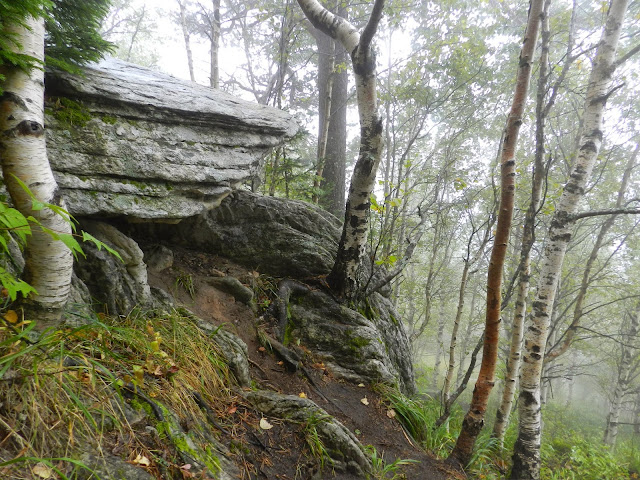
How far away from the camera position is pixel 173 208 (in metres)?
3.53

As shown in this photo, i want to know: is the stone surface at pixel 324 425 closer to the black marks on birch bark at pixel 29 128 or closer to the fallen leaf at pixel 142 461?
the fallen leaf at pixel 142 461

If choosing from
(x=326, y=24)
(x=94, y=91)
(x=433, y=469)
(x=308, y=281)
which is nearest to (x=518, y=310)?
(x=433, y=469)

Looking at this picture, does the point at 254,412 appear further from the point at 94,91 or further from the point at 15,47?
the point at 94,91

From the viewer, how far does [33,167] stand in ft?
5.58

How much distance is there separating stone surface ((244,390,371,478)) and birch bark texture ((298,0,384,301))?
211 cm

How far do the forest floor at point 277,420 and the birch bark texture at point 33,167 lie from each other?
1.67 meters

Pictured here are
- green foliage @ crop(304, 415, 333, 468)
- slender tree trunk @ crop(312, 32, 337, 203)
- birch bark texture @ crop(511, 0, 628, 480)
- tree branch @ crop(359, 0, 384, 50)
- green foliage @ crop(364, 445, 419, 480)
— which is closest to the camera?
green foliage @ crop(304, 415, 333, 468)

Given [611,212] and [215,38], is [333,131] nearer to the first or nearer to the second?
[215,38]

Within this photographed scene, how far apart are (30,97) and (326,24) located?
12.2ft

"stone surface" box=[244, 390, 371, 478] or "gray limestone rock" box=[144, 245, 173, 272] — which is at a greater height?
"gray limestone rock" box=[144, 245, 173, 272]

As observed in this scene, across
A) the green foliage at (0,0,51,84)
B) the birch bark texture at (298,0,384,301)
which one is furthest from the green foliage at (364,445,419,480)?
the green foliage at (0,0,51,84)

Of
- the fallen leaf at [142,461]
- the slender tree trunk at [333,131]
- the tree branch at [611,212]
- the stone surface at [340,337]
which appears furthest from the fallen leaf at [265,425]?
the slender tree trunk at [333,131]

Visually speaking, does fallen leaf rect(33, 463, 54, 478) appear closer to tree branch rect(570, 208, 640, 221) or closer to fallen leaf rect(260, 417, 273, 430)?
fallen leaf rect(260, 417, 273, 430)

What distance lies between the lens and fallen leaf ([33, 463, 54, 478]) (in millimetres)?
1236
